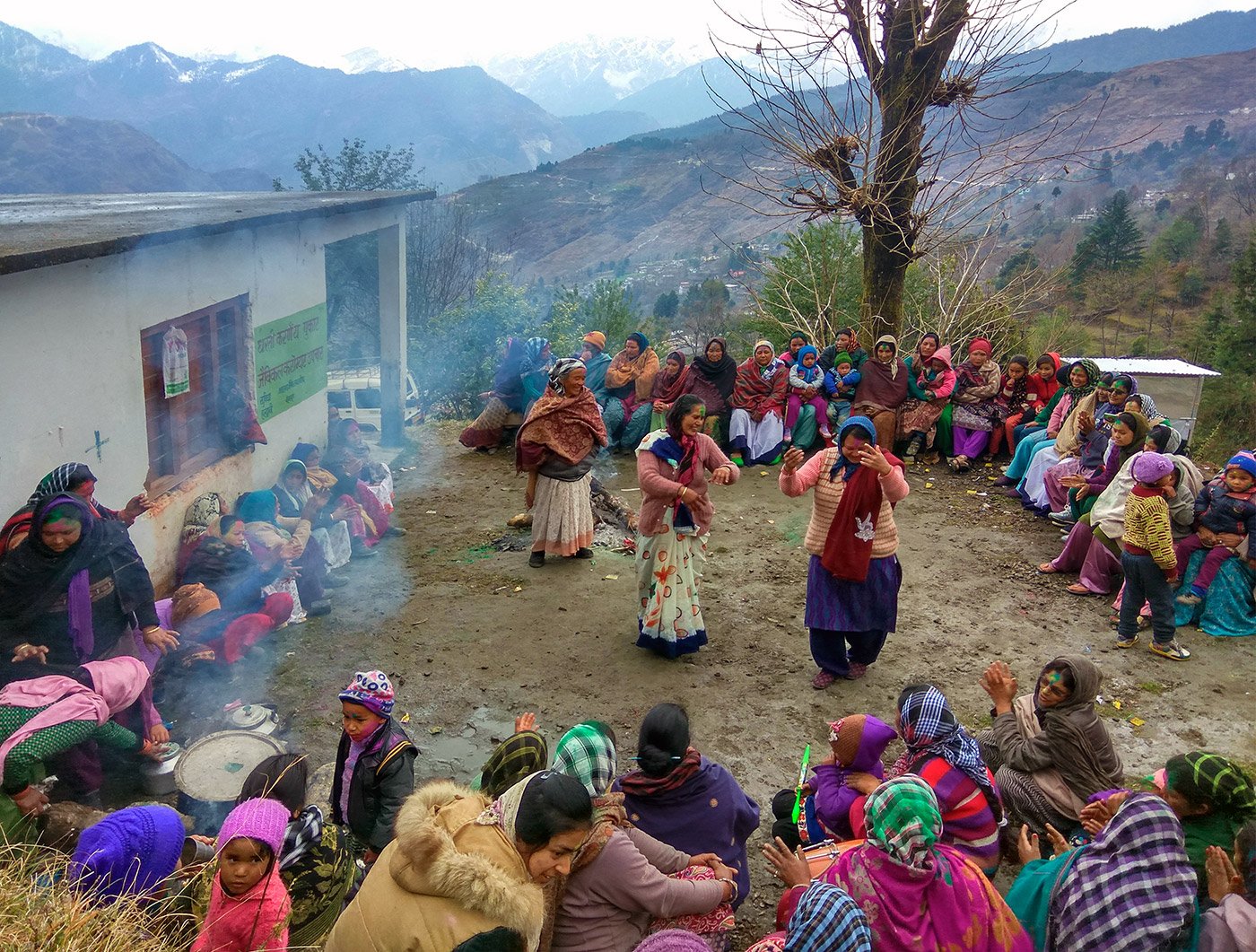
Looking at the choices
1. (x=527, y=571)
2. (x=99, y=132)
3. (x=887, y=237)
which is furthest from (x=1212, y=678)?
(x=99, y=132)

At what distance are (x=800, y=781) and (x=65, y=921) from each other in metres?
3.32

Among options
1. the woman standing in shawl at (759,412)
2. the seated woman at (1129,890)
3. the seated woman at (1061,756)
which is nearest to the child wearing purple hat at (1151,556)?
the seated woman at (1061,756)

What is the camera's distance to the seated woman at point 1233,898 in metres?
2.76

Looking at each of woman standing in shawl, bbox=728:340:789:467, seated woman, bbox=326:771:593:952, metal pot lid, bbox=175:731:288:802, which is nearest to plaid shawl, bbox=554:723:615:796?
seated woman, bbox=326:771:593:952

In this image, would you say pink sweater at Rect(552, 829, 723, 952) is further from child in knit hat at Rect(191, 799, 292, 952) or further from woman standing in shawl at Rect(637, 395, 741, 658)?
woman standing in shawl at Rect(637, 395, 741, 658)

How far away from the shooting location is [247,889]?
2.79 metres

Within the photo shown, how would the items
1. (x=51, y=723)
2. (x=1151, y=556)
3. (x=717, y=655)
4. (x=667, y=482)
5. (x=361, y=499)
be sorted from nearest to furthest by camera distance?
(x=51, y=723), (x=667, y=482), (x=1151, y=556), (x=717, y=655), (x=361, y=499)

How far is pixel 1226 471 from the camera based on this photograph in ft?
21.5

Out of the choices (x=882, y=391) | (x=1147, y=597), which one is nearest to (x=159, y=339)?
(x=1147, y=597)

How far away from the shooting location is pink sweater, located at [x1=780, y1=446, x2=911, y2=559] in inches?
222

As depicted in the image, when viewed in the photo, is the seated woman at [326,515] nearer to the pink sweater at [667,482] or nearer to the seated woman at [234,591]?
the seated woman at [234,591]

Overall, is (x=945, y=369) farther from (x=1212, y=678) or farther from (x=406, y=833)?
(x=406, y=833)

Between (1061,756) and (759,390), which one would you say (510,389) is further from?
(1061,756)

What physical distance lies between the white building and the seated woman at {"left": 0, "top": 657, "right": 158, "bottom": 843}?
102 centimetres
